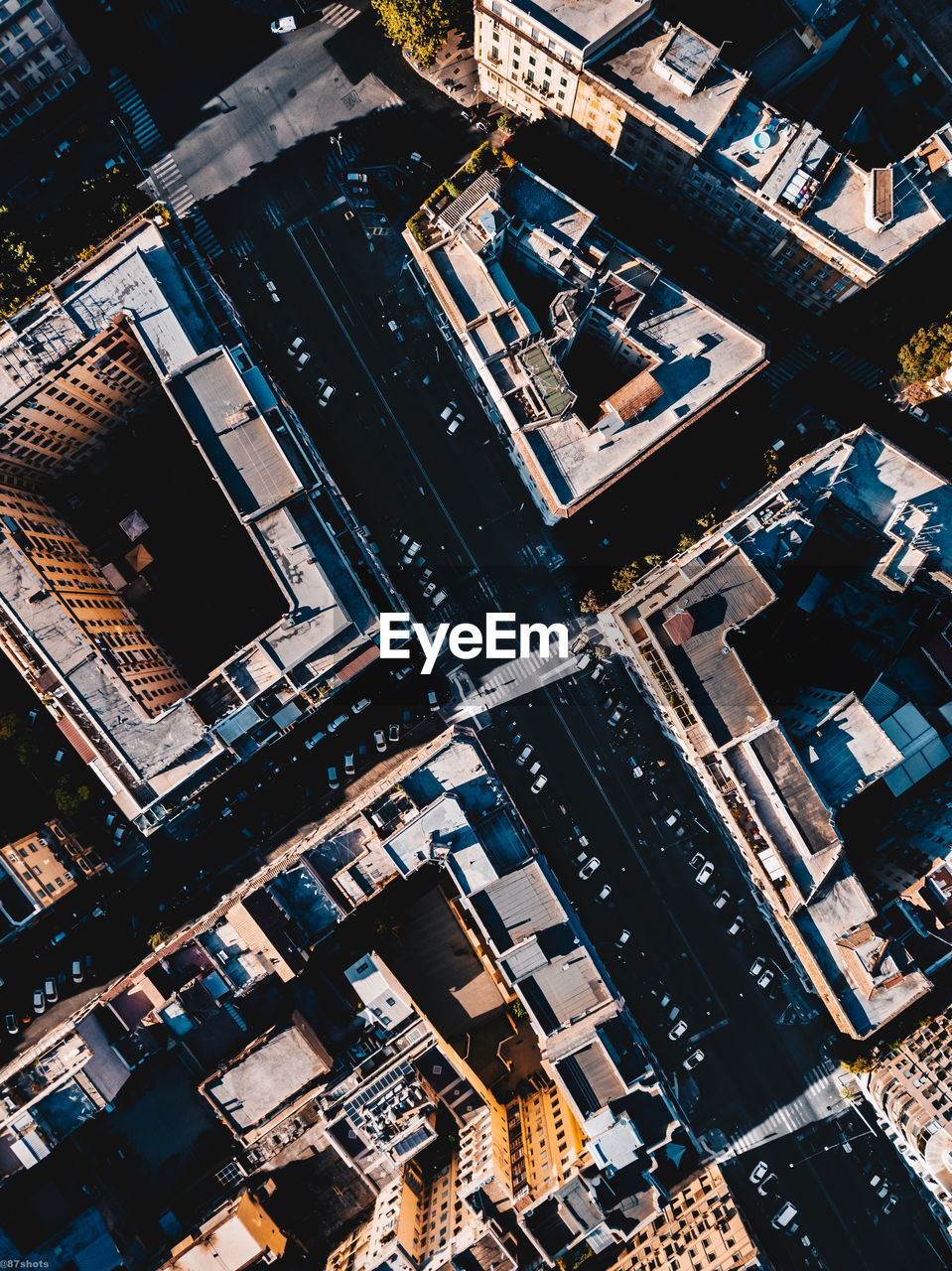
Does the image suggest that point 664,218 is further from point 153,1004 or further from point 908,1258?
point 908,1258

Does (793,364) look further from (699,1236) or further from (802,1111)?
(699,1236)

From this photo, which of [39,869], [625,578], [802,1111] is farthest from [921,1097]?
[39,869]

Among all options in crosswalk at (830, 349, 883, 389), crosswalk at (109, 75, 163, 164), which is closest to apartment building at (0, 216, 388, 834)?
crosswalk at (109, 75, 163, 164)

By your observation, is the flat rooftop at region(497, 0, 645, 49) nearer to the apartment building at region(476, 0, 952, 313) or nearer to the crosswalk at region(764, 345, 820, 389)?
the apartment building at region(476, 0, 952, 313)

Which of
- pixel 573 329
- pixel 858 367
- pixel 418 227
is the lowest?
pixel 858 367

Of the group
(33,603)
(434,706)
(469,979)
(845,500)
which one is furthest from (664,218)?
(469,979)

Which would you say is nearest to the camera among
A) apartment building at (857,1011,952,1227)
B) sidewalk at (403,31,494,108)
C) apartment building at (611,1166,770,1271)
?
apartment building at (857,1011,952,1227)
